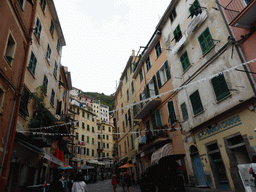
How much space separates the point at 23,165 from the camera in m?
9.95

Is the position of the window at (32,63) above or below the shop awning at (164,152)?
above

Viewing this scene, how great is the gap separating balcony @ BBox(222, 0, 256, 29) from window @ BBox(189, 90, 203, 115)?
4.79 meters

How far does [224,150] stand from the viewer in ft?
32.2

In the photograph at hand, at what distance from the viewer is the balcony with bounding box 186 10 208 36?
11.7m

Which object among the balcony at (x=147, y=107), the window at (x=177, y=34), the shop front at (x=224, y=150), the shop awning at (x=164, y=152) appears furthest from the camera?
the balcony at (x=147, y=107)

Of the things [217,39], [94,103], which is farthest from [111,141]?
[217,39]

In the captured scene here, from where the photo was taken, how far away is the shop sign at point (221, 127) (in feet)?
30.4

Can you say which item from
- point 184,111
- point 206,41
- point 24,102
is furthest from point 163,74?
point 24,102

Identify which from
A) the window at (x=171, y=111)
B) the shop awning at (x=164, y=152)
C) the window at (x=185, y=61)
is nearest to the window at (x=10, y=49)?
the window at (x=185, y=61)

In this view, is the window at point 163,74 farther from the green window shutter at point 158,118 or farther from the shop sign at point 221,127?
the shop sign at point 221,127

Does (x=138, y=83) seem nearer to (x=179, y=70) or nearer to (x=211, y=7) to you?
(x=179, y=70)

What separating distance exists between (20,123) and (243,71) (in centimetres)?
1204

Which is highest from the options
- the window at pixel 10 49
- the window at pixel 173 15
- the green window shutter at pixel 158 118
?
the window at pixel 173 15

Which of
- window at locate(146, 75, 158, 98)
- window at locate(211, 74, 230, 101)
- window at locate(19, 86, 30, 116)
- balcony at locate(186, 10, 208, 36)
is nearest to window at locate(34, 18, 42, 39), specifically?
window at locate(19, 86, 30, 116)
